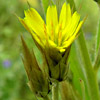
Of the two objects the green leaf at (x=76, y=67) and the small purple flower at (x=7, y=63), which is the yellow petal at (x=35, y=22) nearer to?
the green leaf at (x=76, y=67)

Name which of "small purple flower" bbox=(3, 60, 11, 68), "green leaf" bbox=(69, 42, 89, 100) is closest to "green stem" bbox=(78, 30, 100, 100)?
"green leaf" bbox=(69, 42, 89, 100)

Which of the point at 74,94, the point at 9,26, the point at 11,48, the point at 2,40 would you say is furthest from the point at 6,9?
the point at 74,94

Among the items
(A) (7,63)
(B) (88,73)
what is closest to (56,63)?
(B) (88,73)

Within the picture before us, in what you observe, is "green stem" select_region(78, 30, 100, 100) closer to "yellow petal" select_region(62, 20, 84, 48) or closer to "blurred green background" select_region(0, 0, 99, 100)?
"yellow petal" select_region(62, 20, 84, 48)

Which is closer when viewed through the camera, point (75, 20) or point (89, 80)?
point (75, 20)

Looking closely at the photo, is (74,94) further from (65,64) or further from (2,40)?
(2,40)

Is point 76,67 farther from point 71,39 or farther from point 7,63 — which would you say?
point 7,63
